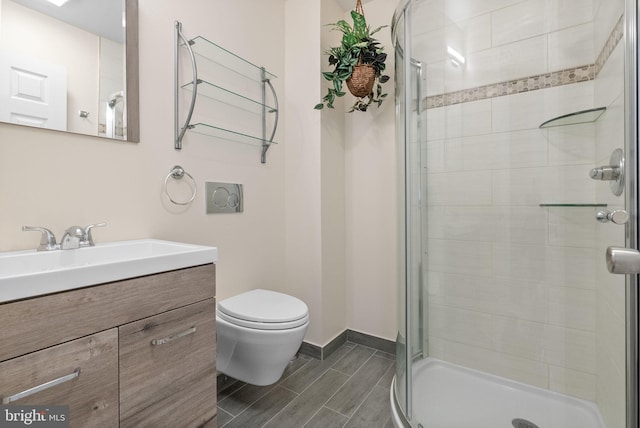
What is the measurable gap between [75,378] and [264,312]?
737 millimetres

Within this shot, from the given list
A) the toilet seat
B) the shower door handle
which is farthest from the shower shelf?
the toilet seat

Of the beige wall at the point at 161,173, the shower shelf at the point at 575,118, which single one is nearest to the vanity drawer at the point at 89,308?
the beige wall at the point at 161,173

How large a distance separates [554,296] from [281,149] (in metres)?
1.70

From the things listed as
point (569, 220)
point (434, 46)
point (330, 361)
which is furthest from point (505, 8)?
point (330, 361)

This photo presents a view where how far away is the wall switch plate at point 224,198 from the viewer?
1.67m

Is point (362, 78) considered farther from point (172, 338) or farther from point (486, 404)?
point (486, 404)

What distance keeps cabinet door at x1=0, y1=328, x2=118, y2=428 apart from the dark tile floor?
0.71 meters

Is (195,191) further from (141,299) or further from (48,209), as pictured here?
(141,299)

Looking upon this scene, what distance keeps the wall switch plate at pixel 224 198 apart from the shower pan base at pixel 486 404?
1.27m

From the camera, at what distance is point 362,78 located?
6.03 ft

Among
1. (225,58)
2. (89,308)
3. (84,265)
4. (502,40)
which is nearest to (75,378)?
(89,308)

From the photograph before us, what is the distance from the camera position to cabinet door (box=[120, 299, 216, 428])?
0.89 meters

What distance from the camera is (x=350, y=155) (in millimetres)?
2219

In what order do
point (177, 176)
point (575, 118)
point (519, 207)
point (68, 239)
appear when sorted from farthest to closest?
point (177, 176) → point (519, 207) → point (575, 118) → point (68, 239)
